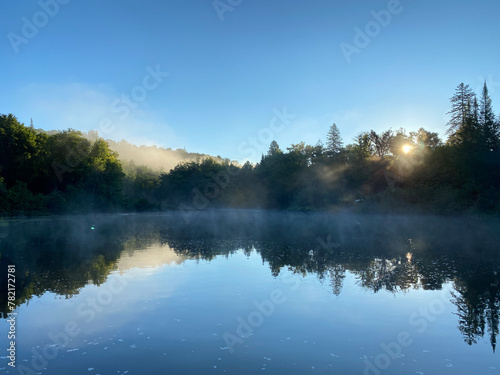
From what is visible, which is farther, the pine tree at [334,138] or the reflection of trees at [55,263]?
the pine tree at [334,138]

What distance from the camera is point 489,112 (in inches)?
1713

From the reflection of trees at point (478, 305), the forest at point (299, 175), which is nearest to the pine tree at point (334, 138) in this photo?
the forest at point (299, 175)

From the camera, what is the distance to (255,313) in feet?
30.9

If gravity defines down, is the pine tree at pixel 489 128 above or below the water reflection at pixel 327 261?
above

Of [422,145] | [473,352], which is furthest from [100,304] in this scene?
[422,145]

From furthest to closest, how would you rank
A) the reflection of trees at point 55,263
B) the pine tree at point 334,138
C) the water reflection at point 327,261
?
the pine tree at point 334,138 → the reflection of trees at point 55,263 → the water reflection at point 327,261

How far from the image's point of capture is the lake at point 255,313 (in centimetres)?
662

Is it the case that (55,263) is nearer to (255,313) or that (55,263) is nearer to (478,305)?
(255,313)

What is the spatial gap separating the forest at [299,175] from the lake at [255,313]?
97.1 feet

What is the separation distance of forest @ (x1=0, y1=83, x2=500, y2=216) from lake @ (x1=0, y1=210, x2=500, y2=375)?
29.6 meters

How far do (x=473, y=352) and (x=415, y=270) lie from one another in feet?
26.2

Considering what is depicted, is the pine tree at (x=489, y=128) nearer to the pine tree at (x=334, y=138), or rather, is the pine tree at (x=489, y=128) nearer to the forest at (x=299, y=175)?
the forest at (x=299, y=175)

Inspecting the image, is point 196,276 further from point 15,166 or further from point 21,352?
point 15,166

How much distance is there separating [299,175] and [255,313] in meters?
76.3
